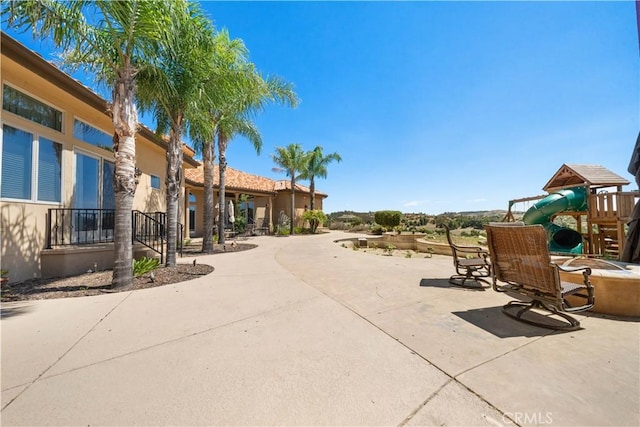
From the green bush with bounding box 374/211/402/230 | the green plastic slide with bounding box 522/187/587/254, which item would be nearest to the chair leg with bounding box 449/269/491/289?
the green plastic slide with bounding box 522/187/587/254

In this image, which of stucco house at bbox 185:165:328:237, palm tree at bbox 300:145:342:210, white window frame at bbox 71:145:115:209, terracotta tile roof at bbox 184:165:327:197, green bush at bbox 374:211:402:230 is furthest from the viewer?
palm tree at bbox 300:145:342:210

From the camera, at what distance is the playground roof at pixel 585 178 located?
9211 mm

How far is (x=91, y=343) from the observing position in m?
2.92

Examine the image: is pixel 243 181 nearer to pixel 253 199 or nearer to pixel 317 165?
pixel 253 199

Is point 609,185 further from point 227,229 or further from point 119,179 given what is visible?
point 227,229

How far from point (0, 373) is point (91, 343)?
2.22 feet

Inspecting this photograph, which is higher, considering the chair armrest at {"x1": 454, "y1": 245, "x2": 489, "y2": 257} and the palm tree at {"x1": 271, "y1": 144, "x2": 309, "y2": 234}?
the palm tree at {"x1": 271, "y1": 144, "x2": 309, "y2": 234}

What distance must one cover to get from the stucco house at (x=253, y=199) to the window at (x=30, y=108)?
10.0 m

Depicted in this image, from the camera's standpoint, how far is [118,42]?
4.93 meters

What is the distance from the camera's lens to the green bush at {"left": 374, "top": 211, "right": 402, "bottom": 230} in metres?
21.2

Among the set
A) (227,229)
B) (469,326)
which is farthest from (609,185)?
(227,229)

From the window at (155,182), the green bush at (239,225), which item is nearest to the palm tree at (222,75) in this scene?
the window at (155,182)

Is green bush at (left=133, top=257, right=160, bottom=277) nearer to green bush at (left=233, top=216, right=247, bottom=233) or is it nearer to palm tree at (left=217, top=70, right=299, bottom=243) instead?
palm tree at (left=217, top=70, right=299, bottom=243)

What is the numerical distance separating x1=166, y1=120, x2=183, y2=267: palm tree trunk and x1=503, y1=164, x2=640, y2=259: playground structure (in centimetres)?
1349
